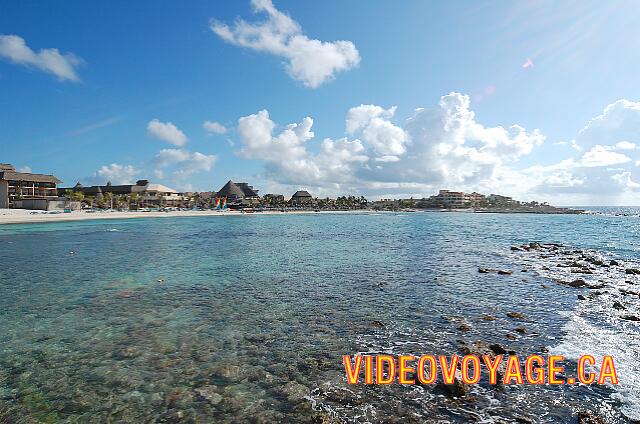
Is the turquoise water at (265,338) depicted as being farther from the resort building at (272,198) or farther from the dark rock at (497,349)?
the resort building at (272,198)

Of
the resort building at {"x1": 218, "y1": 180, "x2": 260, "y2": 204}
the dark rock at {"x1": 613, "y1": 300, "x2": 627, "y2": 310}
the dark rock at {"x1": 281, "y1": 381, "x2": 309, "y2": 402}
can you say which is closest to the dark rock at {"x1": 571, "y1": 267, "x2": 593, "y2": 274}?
the dark rock at {"x1": 613, "y1": 300, "x2": 627, "y2": 310}

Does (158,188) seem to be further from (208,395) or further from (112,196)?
(208,395)

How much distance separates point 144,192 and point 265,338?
502 feet

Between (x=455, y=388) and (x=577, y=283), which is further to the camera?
(x=577, y=283)

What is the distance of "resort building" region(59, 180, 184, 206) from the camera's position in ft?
438

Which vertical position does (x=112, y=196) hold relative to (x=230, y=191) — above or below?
below

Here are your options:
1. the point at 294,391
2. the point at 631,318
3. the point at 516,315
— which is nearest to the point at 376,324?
the point at 294,391

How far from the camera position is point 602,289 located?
16969mm

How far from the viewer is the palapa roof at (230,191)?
171712 mm

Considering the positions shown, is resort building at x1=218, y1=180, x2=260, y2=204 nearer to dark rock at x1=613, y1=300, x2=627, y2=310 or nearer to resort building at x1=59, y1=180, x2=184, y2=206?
resort building at x1=59, y1=180, x2=184, y2=206

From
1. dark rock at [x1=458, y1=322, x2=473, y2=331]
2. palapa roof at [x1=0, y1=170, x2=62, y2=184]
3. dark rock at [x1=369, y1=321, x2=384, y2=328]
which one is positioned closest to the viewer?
dark rock at [x1=458, y1=322, x2=473, y2=331]

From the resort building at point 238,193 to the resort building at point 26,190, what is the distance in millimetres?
76562

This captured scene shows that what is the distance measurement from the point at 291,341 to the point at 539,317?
360 inches

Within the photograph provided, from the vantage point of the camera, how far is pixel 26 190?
93750mm
